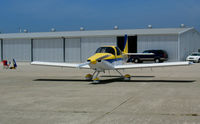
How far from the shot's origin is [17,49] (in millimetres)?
46000

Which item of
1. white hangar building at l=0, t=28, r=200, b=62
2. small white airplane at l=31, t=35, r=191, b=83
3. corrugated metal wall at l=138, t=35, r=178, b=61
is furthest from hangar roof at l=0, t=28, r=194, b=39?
small white airplane at l=31, t=35, r=191, b=83

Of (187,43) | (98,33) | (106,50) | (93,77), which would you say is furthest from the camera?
(98,33)

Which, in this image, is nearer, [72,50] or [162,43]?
[162,43]

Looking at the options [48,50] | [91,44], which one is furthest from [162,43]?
[48,50]

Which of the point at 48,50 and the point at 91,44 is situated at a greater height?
the point at 91,44

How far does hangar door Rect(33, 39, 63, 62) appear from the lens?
1702 inches

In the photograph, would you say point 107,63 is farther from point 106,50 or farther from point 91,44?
point 91,44

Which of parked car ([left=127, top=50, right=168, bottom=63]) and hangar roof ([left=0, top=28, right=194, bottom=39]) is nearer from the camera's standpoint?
parked car ([left=127, top=50, right=168, bottom=63])

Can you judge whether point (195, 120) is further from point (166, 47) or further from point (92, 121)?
point (166, 47)

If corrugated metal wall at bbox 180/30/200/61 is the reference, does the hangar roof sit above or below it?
above

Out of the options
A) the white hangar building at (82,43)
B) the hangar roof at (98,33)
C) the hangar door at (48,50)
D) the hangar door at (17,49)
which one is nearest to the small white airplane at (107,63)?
the white hangar building at (82,43)

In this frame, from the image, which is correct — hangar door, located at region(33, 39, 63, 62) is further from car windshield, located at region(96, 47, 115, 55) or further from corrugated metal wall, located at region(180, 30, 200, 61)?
car windshield, located at region(96, 47, 115, 55)

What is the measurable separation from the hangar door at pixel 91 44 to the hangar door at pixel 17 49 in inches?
363

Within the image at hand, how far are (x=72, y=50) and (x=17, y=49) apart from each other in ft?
32.0
